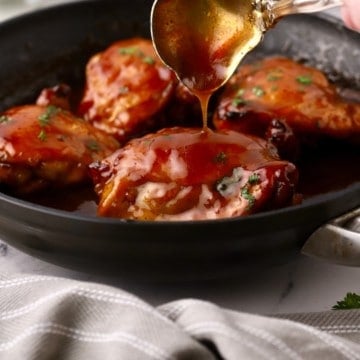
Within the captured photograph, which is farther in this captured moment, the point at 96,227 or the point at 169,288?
the point at 169,288

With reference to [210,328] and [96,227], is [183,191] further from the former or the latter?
[210,328]

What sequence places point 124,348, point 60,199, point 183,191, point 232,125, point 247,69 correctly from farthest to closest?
point 247,69, point 232,125, point 60,199, point 183,191, point 124,348

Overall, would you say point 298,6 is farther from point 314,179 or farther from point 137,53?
point 137,53

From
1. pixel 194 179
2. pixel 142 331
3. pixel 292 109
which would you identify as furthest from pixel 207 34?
pixel 142 331

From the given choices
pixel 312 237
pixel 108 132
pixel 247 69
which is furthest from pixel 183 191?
pixel 247 69

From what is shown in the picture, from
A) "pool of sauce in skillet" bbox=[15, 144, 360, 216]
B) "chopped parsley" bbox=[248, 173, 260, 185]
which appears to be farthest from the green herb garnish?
"chopped parsley" bbox=[248, 173, 260, 185]
